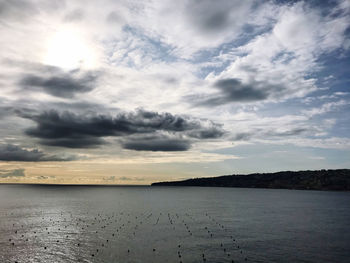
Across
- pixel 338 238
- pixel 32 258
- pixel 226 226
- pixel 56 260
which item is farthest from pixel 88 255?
pixel 338 238

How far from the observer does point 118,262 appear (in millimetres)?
60312

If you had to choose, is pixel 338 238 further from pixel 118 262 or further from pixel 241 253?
pixel 118 262

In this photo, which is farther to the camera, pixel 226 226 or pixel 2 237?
pixel 226 226

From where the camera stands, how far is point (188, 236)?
289 ft

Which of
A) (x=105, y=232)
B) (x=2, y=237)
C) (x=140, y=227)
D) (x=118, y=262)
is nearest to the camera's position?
(x=118, y=262)

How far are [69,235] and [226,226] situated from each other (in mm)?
A: 57647

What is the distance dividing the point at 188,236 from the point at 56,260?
4066 centimetres

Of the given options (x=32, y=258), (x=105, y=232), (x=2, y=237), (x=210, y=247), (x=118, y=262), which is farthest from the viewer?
(x=105, y=232)

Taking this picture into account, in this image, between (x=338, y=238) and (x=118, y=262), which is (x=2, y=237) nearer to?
(x=118, y=262)

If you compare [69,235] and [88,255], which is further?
[69,235]

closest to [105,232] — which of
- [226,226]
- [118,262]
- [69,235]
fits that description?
[69,235]

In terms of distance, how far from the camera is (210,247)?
74125mm

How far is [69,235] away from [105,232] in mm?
11728

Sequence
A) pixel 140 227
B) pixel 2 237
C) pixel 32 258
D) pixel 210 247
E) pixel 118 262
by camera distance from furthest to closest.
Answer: pixel 140 227, pixel 2 237, pixel 210 247, pixel 32 258, pixel 118 262
